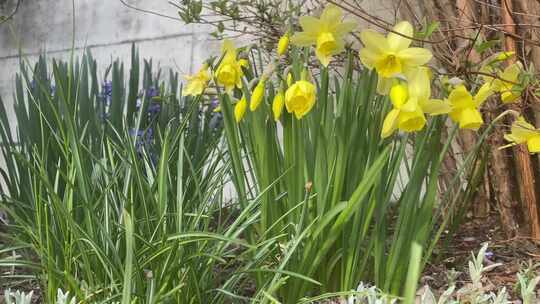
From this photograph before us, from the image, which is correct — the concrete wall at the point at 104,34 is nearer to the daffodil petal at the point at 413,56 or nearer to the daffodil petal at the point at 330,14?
the daffodil petal at the point at 330,14

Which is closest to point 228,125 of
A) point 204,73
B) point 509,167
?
point 204,73

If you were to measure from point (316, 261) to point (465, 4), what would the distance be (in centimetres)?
117

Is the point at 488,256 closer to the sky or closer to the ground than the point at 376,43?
closer to the ground

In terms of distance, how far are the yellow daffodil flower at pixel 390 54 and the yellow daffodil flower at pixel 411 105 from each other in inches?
0.9

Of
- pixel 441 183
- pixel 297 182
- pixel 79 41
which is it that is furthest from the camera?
pixel 79 41

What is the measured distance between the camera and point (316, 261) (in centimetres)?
138

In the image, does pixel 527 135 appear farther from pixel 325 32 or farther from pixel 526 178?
pixel 526 178

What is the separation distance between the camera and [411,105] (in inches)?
46.5

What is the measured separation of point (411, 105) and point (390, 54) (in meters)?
0.12

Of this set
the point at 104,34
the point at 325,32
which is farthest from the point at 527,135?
the point at 104,34

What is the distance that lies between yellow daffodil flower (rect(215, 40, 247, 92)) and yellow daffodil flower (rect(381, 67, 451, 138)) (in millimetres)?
395

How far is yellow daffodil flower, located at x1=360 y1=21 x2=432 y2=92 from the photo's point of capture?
1.23 m

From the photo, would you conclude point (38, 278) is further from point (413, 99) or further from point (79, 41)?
point (79, 41)

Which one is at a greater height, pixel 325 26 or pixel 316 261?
pixel 325 26
